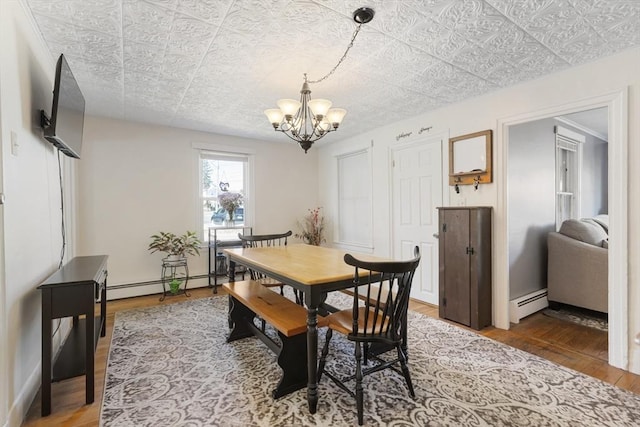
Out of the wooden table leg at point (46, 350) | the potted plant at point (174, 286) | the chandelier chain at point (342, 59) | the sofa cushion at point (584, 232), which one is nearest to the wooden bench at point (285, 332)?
the wooden table leg at point (46, 350)

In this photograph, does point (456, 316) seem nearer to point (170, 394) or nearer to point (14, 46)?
point (170, 394)

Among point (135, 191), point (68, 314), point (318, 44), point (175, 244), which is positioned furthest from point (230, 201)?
point (318, 44)

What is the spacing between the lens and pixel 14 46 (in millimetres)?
1687

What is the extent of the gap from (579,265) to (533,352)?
1482 millimetres

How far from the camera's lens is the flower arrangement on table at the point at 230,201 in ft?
15.1

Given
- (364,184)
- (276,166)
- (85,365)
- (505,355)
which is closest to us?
(85,365)

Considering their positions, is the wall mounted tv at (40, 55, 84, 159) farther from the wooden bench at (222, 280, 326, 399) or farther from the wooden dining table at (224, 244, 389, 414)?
the wooden bench at (222, 280, 326, 399)

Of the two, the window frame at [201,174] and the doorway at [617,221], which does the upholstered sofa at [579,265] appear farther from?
the window frame at [201,174]

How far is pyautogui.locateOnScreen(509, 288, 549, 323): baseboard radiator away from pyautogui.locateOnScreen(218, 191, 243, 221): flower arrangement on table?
3886 millimetres

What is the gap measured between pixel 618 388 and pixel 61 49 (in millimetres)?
4626

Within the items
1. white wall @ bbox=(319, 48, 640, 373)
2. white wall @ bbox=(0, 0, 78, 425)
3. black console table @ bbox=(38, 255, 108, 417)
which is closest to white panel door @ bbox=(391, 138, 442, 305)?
white wall @ bbox=(319, 48, 640, 373)

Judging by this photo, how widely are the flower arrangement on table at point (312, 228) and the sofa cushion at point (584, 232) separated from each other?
11.5 ft

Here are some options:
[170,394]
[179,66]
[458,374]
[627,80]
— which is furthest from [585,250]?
[179,66]

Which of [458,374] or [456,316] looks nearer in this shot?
[458,374]
